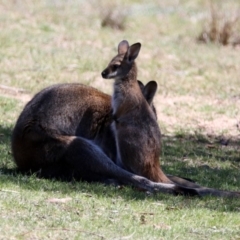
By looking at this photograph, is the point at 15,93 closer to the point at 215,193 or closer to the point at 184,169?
the point at 184,169

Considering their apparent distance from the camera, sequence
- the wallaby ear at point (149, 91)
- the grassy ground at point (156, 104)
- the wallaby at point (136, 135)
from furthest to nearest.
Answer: the wallaby ear at point (149, 91) → the wallaby at point (136, 135) → the grassy ground at point (156, 104)

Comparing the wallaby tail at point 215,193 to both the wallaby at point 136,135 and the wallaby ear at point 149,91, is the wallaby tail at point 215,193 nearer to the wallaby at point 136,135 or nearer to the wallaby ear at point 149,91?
the wallaby at point 136,135

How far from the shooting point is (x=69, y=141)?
6734 millimetres

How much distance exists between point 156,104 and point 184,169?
3441mm

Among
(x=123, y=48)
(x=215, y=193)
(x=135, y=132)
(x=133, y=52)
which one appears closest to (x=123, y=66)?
(x=133, y=52)

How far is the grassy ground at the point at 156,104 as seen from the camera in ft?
18.5

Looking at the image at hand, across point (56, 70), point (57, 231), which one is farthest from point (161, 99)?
point (57, 231)

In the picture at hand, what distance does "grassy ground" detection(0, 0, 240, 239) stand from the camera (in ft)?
18.5

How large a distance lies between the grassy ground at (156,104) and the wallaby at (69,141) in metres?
0.16

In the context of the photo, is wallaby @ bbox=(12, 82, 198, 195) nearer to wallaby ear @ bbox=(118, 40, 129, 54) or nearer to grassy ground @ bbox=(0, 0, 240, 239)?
grassy ground @ bbox=(0, 0, 240, 239)

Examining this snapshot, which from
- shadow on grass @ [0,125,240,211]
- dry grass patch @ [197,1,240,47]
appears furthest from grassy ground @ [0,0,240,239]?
dry grass patch @ [197,1,240,47]

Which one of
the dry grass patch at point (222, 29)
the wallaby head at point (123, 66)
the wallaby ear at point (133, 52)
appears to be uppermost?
the dry grass patch at point (222, 29)

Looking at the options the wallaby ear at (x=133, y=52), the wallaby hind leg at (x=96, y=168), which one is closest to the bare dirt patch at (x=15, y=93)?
the wallaby ear at (x=133, y=52)

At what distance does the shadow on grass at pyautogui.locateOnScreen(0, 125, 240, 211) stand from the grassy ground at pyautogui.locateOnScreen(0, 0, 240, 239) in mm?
11
